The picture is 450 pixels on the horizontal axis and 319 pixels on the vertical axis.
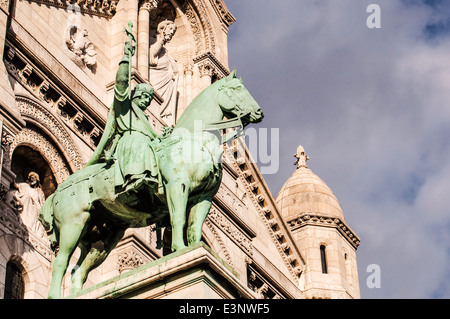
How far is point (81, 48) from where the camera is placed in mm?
21812

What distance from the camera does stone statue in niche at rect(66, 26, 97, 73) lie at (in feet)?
70.4

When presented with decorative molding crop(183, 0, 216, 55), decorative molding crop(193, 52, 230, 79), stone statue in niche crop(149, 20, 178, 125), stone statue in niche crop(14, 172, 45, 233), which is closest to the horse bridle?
stone statue in niche crop(14, 172, 45, 233)

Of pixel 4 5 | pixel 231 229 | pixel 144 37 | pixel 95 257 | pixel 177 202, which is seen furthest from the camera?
pixel 144 37

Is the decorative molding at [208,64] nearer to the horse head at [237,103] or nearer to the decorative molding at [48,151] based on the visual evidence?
the decorative molding at [48,151]

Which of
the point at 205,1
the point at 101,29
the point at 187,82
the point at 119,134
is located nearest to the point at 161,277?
the point at 119,134

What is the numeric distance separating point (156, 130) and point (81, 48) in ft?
7.70

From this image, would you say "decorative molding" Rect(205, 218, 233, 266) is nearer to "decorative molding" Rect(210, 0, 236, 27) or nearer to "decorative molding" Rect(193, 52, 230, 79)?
"decorative molding" Rect(193, 52, 230, 79)

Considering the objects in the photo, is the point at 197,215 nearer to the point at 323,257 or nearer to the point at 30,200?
the point at 30,200

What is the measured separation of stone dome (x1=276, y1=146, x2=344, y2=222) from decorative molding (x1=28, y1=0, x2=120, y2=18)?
8088 millimetres

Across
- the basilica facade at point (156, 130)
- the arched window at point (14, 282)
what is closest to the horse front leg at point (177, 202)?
the basilica facade at point (156, 130)

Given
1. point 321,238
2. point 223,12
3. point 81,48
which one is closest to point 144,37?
point 81,48

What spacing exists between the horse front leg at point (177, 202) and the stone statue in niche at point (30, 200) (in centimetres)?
582

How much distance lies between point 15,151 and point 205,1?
36.6 ft
